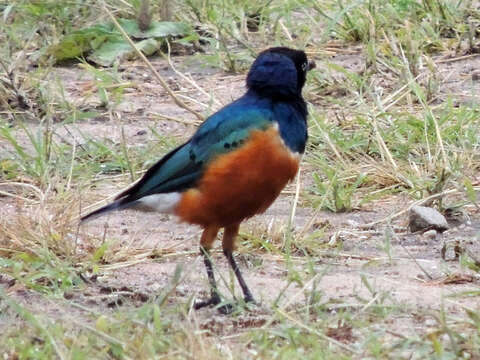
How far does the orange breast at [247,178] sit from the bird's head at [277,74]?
24 cm

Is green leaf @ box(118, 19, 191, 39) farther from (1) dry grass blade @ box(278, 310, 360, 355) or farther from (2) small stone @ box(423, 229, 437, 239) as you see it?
(1) dry grass blade @ box(278, 310, 360, 355)

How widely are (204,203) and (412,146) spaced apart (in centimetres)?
204

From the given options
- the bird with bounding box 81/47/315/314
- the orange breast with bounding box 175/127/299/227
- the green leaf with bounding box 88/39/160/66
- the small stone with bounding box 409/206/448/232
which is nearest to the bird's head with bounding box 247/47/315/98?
the bird with bounding box 81/47/315/314

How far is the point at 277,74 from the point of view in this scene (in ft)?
15.6

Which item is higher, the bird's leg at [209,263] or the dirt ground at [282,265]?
the bird's leg at [209,263]

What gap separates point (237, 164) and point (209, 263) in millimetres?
424

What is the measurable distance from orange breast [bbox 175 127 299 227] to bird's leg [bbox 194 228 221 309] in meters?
0.11

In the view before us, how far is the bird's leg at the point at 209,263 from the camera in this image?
4.49 metres

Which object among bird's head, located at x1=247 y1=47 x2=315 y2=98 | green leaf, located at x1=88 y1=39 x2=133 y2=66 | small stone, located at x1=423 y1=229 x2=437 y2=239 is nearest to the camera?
bird's head, located at x1=247 y1=47 x2=315 y2=98

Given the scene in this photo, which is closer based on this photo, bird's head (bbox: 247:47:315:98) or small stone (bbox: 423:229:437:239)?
bird's head (bbox: 247:47:315:98)

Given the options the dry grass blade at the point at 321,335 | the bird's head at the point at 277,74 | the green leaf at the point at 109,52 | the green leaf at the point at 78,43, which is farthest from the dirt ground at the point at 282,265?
the green leaf at the point at 78,43

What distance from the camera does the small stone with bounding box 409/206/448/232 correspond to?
5.49 meters

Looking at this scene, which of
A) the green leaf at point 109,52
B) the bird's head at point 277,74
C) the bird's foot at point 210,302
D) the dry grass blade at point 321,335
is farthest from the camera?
the green leaf at point 109,52

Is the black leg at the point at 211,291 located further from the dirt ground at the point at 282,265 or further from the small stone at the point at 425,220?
the small stone at the point at 425,220
